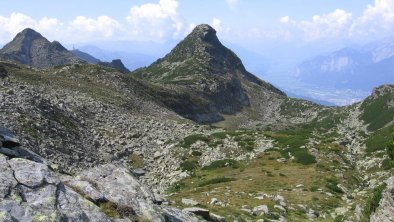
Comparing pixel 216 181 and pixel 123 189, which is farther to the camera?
pixel 216 181

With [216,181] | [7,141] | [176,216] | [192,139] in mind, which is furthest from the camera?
[192,139]

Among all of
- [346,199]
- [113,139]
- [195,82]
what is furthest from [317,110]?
[346,199]

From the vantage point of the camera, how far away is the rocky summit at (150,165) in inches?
599

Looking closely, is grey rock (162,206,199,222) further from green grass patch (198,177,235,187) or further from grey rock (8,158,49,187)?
green grass patch (198,177,235,187)

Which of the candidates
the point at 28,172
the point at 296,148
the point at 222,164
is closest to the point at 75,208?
the point at 28,172

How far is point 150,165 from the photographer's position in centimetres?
5472

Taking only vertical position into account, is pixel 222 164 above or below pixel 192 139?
below

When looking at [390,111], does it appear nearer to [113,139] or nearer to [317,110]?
[317,110]

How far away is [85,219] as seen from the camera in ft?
44.9

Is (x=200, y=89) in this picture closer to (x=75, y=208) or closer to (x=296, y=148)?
(x=296, y=148)

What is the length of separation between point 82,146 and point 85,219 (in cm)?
3873

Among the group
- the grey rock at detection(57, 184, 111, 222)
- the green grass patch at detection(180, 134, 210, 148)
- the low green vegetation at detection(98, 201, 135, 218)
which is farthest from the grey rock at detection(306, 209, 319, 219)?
the green grass patch at detection(180, 134, 210, 148)

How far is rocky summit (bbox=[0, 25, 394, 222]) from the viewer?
15.2 meters

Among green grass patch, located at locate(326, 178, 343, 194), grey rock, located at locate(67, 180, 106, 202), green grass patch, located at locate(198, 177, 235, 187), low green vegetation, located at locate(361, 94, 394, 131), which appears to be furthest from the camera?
low green vegetation, located at locate(361, 94, 394, 131)
